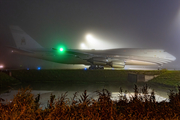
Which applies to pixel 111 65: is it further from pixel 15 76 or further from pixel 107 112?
pixel 107 112

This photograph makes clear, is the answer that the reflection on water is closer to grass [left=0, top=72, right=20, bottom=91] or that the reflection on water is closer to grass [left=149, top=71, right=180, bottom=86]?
grass [left=149, top=71, right=180, bottom=86]

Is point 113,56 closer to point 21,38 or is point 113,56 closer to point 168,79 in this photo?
point 168,79

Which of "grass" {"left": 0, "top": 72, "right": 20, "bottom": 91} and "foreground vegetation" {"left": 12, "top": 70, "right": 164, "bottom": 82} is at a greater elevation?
"foreground vegetation" {"left": 12, "top": 70, "right": 164, "bottom": 82}

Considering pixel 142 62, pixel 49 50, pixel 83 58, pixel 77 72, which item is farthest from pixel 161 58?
pixel 49 50

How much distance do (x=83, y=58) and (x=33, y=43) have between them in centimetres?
1469

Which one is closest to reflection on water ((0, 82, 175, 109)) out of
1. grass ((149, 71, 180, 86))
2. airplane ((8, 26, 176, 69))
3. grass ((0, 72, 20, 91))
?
grass ((149, 71, 180, 86))

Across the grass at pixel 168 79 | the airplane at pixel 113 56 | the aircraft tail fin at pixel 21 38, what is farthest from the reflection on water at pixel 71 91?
the aircraft tail fin at pixel 21 38

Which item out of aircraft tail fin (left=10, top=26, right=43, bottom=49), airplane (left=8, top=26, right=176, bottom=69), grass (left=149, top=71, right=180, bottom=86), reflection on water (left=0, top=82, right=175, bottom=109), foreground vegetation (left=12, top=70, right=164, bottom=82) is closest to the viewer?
reflection on water (left=0, top=82, right=175, bottom=109)

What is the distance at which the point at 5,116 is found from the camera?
161 inches

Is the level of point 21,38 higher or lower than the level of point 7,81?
higher

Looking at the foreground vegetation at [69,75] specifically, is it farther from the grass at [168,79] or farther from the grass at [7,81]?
the grass at [168,79]

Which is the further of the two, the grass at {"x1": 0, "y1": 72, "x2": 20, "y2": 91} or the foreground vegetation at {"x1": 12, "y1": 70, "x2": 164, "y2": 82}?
the foreground vegetation at {"x1": 12, "y1": 70, "x2": 164, "y2": 82}

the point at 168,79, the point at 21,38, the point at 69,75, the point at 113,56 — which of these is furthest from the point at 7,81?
the point at 168,79

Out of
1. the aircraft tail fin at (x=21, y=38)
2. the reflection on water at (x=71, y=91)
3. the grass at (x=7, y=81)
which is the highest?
the aircraft tail fin at (x=21, y=38)
